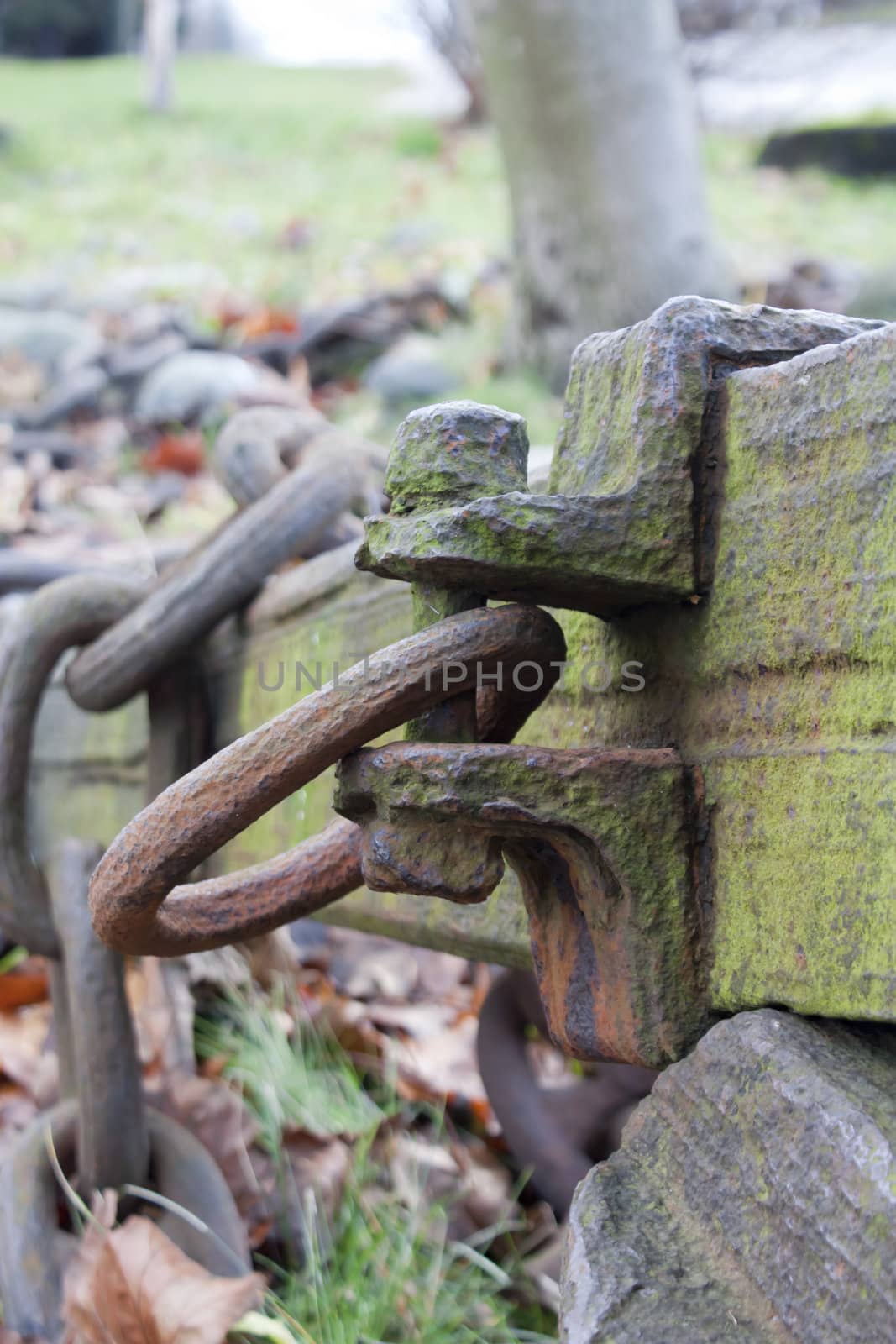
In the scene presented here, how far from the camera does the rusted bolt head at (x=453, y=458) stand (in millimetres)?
699

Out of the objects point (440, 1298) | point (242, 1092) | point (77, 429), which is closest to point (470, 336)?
point (77, 429)

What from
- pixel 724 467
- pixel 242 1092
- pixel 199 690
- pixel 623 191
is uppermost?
pixel 623 191

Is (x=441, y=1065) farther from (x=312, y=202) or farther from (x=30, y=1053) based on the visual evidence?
(x=312, y=202)

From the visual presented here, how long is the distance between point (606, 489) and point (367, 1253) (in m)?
1.13

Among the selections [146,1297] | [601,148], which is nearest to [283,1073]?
[146,1297]

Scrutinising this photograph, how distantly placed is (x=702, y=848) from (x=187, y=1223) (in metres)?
0.86

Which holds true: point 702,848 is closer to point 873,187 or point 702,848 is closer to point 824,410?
point 824,410

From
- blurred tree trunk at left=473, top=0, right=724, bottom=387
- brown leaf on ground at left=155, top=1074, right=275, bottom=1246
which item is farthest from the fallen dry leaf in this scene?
brown leaf on ground at left=155, top=1074, right=275, bottom=1246

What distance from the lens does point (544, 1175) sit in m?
1.63

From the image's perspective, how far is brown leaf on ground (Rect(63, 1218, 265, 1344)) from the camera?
113 centimetres

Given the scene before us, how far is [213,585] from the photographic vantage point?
1.23 meters

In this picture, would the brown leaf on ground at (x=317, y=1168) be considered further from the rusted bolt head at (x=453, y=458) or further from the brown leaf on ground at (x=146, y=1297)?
the rusted bolt head at (x=453, y=458)

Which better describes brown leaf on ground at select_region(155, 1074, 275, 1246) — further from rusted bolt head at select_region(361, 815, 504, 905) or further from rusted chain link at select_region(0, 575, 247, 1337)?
rusted bolt head at select_region(361, 815, 504, 905)

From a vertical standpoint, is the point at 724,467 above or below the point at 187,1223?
above
